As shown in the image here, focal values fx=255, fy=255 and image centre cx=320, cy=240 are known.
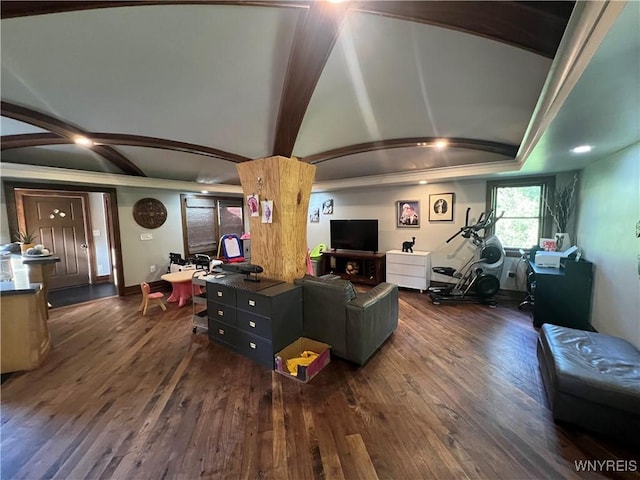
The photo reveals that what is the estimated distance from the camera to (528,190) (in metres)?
4.49

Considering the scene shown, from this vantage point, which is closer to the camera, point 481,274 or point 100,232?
point 481,274

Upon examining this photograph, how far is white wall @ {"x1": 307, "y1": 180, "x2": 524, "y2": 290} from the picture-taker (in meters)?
4.94

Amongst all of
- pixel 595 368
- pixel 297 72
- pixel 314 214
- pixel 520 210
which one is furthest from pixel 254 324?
pixel 520 210

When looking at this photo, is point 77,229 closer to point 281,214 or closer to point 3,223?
point 3,223

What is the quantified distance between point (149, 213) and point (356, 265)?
4.76 meters

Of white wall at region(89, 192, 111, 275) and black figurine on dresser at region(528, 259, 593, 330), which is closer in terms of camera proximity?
black figurine on dresser at region(528, 259, 593, 330)

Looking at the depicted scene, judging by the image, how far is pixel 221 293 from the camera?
2961 millimetres

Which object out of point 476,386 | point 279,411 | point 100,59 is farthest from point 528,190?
point 100,59

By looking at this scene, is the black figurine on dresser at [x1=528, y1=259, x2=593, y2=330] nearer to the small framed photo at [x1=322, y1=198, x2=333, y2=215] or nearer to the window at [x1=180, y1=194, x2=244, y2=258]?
the small framed photo at [x1=322, y1=198, x2=333, y2=215]

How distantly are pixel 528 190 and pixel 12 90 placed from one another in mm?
6594

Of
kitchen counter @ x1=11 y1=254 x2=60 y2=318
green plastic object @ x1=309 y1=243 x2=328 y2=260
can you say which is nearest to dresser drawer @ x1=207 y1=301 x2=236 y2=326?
kitchen counter @ x1=11 y1=254 x2=60 y2=318

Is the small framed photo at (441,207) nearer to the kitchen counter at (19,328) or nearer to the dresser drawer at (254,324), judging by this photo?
the dresser drawer at (254,324)

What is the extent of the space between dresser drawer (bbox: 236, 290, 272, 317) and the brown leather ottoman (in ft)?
7.72

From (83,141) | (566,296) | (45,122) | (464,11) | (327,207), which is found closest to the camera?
(464,11)
